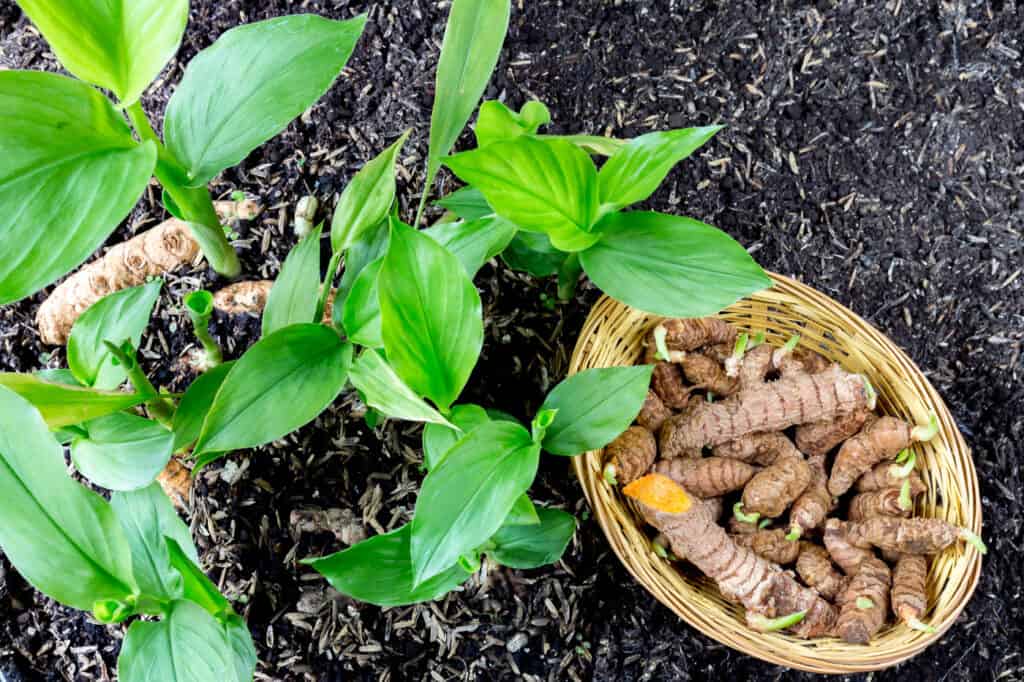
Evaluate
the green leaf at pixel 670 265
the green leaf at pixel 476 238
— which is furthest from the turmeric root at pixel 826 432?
the green leaf at pixel 476 238

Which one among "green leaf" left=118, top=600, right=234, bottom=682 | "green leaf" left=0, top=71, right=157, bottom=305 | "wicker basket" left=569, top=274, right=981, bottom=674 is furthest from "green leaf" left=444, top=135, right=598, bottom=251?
"green leaf" left=118, top=600, right=234, bottom=682

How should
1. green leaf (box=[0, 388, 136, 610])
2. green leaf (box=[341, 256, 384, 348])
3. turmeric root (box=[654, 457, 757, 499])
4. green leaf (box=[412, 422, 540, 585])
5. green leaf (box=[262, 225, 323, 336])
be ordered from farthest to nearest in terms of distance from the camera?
turmeric root (box=[654, 457, 757, 499])
green leaf (box=[262, 225, 323, 336])
green leaf (box=[341, 256, 384, 348])
green leaf (box=[412, 422, 540, 585])
green leaf (box=[0, 388, 136, 610])

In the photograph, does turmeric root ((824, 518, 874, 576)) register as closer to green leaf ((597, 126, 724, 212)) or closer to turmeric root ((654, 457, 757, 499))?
turmeric root ((654, 457, 757, 499))

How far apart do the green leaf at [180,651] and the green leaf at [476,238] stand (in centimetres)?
56

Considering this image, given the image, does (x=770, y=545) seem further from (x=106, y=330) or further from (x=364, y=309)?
(x=106, y=330)

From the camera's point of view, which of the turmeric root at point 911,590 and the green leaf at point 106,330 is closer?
the green leaf at point 106,330

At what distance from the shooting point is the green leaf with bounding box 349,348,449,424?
92 centimetres

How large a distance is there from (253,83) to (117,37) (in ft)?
0.56

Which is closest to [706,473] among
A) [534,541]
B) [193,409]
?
[534,541]

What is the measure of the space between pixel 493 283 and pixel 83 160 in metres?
0.76

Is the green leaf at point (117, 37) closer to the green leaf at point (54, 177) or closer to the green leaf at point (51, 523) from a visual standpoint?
the green leaf at point (54, 177)

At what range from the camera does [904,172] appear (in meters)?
1.71

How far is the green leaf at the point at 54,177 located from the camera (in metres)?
0.82

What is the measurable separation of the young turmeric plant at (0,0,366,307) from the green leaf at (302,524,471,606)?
500mm
